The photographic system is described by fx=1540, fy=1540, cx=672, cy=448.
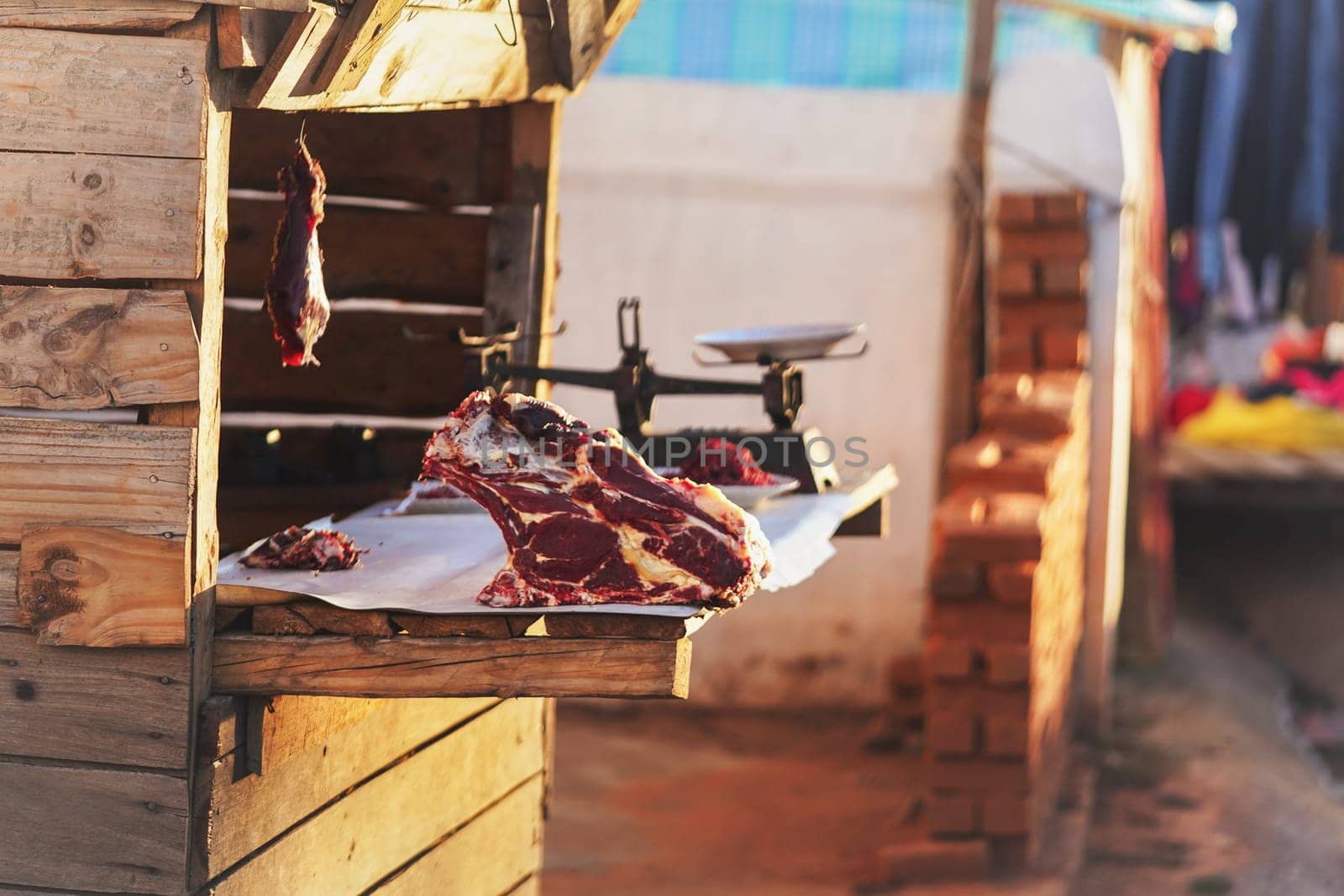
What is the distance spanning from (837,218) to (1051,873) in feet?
11.1

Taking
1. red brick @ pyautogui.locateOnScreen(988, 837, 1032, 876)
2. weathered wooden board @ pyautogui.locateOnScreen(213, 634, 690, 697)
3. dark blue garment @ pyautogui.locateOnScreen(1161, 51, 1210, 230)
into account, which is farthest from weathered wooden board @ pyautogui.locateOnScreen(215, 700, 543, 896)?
dark blue garment @ pyautogui.locateOnScreen(1161, 51, 1210, 230)

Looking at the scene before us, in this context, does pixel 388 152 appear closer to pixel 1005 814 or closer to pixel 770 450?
pixel 770 450

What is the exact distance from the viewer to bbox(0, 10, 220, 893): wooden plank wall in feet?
7.29

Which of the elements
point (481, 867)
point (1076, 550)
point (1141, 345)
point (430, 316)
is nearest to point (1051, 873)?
point (1076, 550)

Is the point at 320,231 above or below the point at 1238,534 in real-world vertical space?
above

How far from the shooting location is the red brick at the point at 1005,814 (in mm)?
5312

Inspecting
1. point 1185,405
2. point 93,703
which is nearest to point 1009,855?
point 93,703

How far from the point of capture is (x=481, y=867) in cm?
343

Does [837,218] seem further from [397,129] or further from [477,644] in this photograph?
[477,644]

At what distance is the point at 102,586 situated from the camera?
90.0 inches

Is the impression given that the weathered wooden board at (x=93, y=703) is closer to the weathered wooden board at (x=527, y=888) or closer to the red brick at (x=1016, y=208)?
the weathered wooden board at (x=527, y=888)

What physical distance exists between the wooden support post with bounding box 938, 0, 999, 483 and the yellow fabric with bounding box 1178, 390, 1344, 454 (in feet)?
12.6

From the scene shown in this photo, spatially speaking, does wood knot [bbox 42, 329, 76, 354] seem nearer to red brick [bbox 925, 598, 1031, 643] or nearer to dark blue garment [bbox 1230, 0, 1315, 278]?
red brick [bbox 925, 598, 1031, 643]

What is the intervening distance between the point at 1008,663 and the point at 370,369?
250 centimetres
